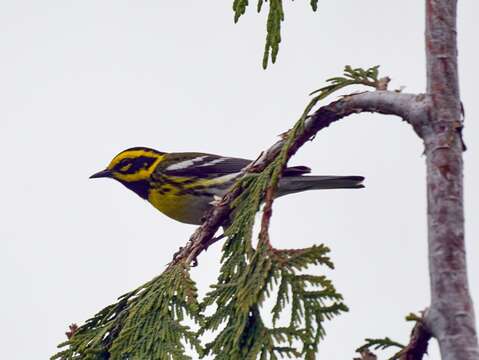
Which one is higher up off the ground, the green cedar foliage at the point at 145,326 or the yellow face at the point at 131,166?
the yellow face at the point at 131,166

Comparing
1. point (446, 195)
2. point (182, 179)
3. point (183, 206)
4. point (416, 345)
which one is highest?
point (182, 179)

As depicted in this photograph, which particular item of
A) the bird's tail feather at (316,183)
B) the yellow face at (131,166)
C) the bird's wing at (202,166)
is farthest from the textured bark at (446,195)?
the yellow face at (131,166)

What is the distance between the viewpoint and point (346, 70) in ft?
10.8

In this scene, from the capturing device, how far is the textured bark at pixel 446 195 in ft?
7.51

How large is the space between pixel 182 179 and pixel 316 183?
4.06ft

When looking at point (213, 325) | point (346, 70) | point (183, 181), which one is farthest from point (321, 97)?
point (183, 181)

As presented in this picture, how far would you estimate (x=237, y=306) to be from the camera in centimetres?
284

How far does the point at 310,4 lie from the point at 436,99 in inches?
40.7

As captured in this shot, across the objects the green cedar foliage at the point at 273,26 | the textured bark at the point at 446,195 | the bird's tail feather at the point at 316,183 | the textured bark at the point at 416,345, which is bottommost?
the textured bark at the point at 416,345

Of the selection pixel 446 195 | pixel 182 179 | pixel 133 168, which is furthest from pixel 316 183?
pixel 446 195

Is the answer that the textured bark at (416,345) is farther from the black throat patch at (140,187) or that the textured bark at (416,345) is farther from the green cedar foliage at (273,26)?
the black throat patch at (140,187)

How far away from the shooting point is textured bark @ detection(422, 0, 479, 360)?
229 cm

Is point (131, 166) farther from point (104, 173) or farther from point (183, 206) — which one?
point (183, 206)

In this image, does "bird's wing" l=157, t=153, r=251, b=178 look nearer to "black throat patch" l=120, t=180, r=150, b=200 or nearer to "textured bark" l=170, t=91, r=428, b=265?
"black throat patch" l=120, t=180, r=150, b=200
